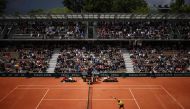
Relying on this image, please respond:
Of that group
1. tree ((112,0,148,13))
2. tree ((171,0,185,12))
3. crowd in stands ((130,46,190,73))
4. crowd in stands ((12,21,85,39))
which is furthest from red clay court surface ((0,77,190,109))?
tree ((112,0,148,13))

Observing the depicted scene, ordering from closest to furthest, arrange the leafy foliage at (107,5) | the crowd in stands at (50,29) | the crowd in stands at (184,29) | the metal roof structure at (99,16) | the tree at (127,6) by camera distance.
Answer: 1. the metal roof structure at (99,16)
2. the crowd in stands at (50,29)
3. the crowd in stands at (184,29)
4. the leafy foliage at (107,5)
5. the tree at (127,6)

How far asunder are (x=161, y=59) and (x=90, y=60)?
11.8 meters

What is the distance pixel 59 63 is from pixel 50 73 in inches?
121

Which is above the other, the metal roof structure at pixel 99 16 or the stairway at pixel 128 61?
the metal roof structure at pixel 99 16

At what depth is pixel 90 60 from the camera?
4684cm

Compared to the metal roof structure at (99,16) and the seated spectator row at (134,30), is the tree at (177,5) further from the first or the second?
the metal roof structure at (99,16)

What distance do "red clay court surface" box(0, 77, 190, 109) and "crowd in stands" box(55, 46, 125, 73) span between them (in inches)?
129

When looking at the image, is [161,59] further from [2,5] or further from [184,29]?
[2,5]

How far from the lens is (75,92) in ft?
116

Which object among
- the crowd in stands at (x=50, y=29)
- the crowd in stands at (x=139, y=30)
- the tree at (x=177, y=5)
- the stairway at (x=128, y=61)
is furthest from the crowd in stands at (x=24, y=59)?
the tree at (x=177, y=5)

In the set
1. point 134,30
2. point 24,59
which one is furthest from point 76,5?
point 24,59

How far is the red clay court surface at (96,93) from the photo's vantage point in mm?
30130

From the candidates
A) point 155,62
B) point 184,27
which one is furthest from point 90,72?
point 184,27

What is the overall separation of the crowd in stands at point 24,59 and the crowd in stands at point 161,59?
48.9 feet
